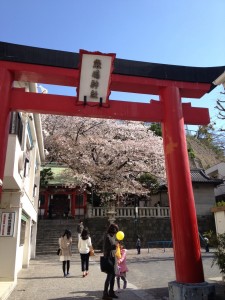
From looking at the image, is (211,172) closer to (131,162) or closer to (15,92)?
(131,162)

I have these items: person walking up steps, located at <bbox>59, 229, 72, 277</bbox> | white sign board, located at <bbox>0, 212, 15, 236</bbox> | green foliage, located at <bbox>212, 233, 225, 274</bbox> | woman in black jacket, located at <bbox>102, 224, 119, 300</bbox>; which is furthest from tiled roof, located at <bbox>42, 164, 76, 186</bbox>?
green foliage, located at <bbox>212, 233, 225, 274</bbox>

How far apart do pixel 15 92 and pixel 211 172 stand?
39417 mm

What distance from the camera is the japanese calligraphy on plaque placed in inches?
251

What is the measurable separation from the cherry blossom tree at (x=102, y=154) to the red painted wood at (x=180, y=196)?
17558 millimetres

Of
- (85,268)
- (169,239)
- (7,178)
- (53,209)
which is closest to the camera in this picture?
(7,178)

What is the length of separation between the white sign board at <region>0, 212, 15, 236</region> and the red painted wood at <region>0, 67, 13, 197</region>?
4.07 metres

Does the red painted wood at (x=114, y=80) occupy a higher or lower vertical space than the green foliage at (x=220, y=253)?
higher

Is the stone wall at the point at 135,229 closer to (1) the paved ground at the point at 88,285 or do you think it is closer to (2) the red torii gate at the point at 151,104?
(1) the paved ground at the point at 88,285

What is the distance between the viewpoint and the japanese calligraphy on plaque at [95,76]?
6379 millimetres

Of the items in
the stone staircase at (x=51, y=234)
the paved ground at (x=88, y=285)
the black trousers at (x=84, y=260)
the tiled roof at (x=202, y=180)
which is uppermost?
the tiled roof at (x=202, y=180)

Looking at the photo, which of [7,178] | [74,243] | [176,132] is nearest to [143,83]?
[176,132]

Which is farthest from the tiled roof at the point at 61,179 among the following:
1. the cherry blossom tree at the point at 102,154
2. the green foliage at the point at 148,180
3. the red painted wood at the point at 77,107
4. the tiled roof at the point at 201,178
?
the red painted wood at the point at 77,107

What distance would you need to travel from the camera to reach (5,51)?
255 inches

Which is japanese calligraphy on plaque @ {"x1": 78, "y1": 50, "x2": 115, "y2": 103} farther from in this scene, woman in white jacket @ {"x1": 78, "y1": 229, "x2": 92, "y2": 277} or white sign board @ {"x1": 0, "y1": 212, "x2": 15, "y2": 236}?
woman in white jacket @ {"x1": 78, "y1": 229, "x2": 92, "y2": 277}
